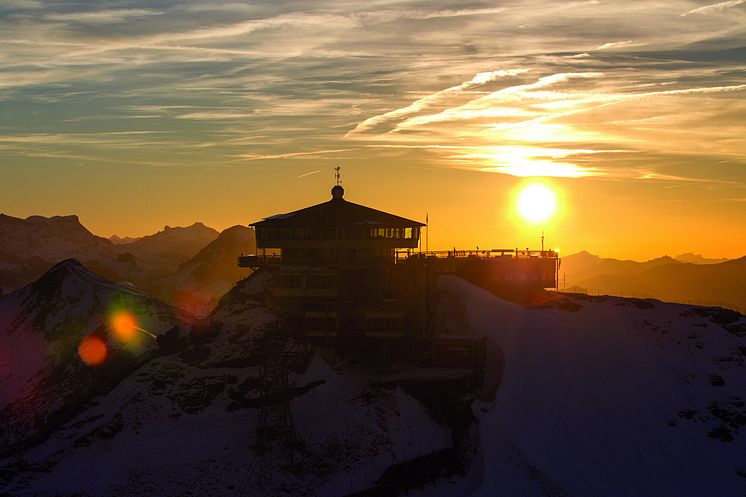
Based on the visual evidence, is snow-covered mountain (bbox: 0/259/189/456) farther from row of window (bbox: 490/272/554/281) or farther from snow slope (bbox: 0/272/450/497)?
row of window (bbox: 490/272/554/281)

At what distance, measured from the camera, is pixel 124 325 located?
133 m

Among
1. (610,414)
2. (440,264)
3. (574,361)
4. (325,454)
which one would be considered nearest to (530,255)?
(440,264)

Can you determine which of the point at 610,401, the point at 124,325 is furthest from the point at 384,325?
the point at 124,325

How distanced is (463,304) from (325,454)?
43.2 m

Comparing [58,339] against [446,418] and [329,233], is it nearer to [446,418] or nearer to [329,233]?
[329,233]

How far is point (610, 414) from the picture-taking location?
297 feet

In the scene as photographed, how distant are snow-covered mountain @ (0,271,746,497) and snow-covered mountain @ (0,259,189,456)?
21.1 meters

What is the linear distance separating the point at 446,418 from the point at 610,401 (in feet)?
71.0

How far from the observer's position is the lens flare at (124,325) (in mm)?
127625

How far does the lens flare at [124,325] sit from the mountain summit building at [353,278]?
1124 inches

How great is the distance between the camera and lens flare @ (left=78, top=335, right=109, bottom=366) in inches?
4756

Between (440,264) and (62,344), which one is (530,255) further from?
(62,344)

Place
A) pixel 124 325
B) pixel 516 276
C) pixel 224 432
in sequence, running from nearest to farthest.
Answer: pixel 224 432 → pixel 516 276 → pixel 124 325

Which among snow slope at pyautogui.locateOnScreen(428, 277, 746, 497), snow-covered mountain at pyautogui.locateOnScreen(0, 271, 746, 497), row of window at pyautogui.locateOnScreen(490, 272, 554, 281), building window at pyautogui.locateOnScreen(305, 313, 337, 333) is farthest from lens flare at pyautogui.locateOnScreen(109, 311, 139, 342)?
row of window at pyautogui.locateOnScreen(490, 272, 554, 281)
